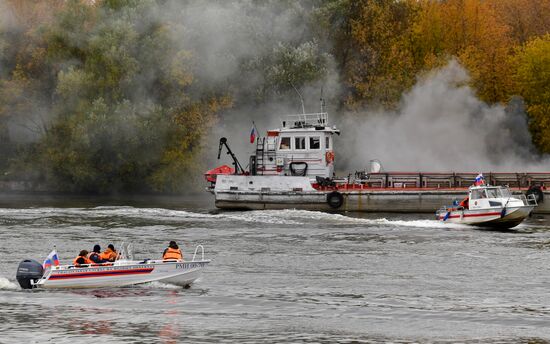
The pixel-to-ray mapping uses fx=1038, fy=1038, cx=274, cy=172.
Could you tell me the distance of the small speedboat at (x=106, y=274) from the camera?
43.1 m

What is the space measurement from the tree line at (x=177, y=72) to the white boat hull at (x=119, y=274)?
51908mm

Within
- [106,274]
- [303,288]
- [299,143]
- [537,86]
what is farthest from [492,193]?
[537,86]

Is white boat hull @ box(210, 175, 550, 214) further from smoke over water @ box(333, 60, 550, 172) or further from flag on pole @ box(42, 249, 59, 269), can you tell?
flag on pole @ box(42, 249, 59, 269)

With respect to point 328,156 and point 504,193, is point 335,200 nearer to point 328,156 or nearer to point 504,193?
point 328,156

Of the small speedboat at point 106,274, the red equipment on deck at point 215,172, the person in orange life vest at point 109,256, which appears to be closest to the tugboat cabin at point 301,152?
the red equipment on deck at point 215,172

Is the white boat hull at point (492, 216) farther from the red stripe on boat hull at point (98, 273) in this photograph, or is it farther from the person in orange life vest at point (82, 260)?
the person in orange life vest at point (82, 260)

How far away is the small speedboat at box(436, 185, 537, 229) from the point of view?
6359cm

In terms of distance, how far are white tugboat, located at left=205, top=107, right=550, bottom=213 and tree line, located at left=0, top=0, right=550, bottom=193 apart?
63.7 ft

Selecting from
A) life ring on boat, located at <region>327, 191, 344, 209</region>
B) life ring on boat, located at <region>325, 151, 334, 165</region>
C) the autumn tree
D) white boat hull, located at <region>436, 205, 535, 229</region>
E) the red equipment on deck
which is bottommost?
white boat hull, located at <region>436, 205, 535, 229</region>

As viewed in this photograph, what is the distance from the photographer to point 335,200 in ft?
250

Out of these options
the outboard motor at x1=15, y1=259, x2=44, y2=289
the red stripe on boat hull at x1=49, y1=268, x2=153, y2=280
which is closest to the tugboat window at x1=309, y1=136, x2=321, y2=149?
the red stripe on boat hull at x1=49, y1=268, x2=153, y2=280

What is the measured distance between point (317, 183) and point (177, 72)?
85.7 feet

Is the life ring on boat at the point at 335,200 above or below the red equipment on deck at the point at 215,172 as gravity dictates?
below

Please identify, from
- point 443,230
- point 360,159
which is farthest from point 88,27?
point 443,230
